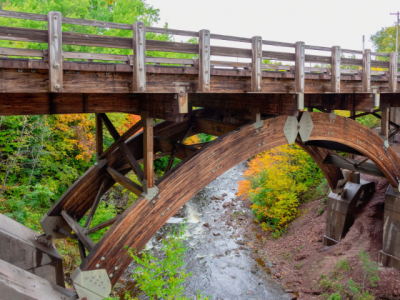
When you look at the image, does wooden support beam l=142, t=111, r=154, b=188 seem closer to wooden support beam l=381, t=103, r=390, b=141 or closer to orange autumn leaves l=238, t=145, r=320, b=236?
wooden support beam l=381, t=103, r=390, b=141

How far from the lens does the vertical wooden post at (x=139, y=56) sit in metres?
4.54

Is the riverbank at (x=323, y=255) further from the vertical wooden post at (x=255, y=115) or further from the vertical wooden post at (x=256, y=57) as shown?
the vertical wooden post at (x=256, y=57)

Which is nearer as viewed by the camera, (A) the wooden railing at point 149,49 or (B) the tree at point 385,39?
(A) the wooden railing at point 149,49

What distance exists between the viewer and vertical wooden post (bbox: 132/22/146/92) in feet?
14.9

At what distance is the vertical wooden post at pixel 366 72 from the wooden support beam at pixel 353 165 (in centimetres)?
370

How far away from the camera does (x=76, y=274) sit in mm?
5059

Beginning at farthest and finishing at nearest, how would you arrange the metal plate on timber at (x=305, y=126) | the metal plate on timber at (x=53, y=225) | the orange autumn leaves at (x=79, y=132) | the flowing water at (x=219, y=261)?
the orange autumn leaves at (x=79, y=132) → the flowing water at (x=219, y=261) → the metal plate on timber at (x=305, y=126) → the metal plate on timber at (x=53, y=225)

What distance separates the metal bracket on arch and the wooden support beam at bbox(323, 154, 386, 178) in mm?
4188

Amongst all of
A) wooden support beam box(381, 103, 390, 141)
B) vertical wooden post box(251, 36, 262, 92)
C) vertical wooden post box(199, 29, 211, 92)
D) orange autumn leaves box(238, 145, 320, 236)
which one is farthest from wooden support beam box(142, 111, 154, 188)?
orange autumn leaves box(238, 145, 320, 236)

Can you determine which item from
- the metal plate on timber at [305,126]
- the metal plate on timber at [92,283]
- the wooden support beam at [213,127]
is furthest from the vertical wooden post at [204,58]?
the metal plate on timber at [92,283]

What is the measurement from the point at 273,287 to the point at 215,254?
3088 mm

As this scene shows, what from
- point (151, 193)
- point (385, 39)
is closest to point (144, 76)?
point (151, 193)

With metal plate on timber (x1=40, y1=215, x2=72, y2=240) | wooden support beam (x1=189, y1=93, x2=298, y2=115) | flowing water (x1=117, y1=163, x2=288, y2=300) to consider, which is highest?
wooden support beam (x1=189, y1=93, x2=298, y2=115)

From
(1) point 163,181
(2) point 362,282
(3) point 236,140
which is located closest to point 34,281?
(1) point 163,181
